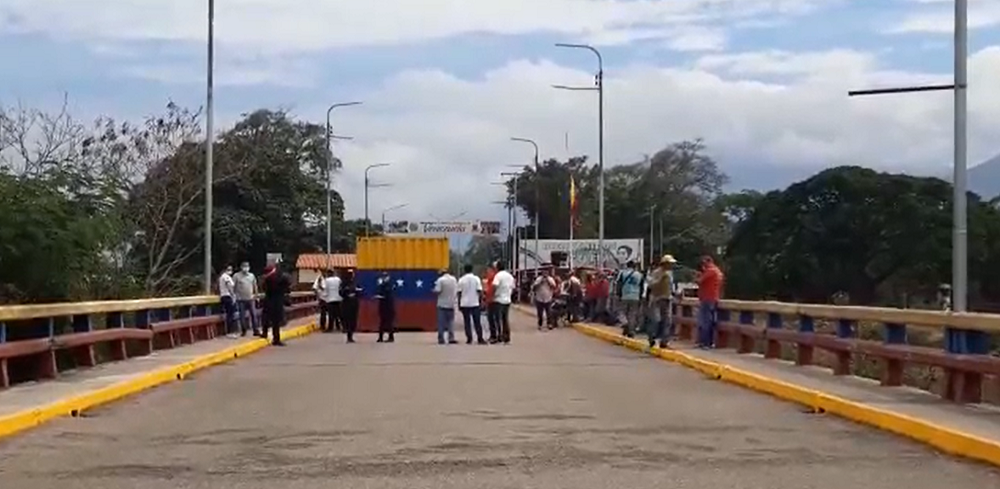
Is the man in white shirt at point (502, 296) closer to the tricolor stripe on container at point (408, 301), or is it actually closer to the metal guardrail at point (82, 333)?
the metal guardrail at point (82, 333)

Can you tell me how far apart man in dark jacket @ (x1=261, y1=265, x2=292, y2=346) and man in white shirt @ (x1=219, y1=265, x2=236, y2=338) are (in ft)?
3.83

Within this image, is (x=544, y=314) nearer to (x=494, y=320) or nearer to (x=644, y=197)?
(x=494, y=320)

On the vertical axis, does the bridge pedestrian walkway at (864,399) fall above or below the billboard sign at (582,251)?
below

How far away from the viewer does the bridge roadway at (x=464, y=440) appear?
1033 centimetres

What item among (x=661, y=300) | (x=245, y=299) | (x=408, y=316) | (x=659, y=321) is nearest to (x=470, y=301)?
(x=245, y=299)

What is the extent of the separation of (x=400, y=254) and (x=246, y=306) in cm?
711

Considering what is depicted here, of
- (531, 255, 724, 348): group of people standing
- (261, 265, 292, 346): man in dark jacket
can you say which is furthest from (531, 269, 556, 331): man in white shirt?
(261, 265, 292, 346): man in dark jacket

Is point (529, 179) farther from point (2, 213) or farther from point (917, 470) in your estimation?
point (917, 470)

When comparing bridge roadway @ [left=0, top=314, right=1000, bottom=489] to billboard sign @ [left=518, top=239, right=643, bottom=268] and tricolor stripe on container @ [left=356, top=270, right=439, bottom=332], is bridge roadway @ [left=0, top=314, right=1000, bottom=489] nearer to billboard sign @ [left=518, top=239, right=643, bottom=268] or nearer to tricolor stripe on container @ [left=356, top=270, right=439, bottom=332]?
tricolor stripe on container @ [left=356, top=270, right=439, bottom=332]

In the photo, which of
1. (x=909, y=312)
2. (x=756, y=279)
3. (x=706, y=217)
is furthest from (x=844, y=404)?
(x=706, y=217)

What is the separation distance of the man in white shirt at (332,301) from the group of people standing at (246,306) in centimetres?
267

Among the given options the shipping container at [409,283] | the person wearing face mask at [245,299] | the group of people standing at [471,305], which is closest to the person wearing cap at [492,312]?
the group of people standing at [471,305]

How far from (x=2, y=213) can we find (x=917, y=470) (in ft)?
51.6

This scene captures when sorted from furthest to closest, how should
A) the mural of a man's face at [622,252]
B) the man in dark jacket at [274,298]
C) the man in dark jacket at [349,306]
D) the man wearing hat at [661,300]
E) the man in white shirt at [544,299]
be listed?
the mural of a man's face at [622,252] < the man in white shirt at [544,299] < the man in dark jacket at [349,306] < the man in dark jacket at [274,298] < the man wearing hat at [661,300]
